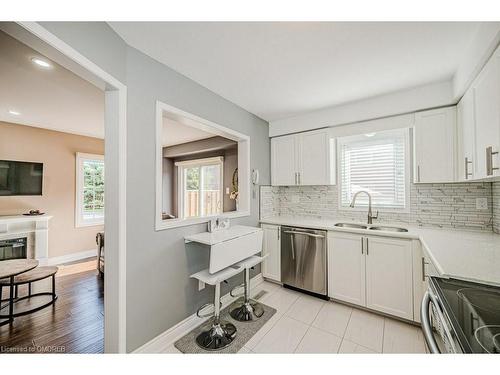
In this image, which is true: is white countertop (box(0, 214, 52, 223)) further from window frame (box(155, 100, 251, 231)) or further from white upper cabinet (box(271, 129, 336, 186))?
white upper cabinet (box(271, 129, 336, 186))

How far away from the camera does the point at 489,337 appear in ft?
2.41

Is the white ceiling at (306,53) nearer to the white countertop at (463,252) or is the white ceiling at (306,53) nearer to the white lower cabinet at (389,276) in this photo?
the white countertop at (463,252)

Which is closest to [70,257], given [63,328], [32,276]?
[32,276]

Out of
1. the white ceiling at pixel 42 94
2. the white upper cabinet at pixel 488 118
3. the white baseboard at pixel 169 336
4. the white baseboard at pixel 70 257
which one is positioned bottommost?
the white baseboard at pixel 70 257

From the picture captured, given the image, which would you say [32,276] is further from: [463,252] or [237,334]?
[463,252]

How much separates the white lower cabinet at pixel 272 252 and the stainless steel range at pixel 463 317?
1879 mm

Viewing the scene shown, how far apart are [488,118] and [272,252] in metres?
2.46

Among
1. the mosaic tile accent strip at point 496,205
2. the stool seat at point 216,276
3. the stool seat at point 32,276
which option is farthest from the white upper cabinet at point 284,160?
the stool seat at point 32,276

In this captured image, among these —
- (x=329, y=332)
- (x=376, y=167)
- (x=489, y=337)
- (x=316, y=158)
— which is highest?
(x=316, y=158)

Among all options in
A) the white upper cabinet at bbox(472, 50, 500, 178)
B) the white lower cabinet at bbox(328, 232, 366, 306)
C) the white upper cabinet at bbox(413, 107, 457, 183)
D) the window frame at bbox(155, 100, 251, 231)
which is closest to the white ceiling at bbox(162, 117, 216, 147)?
the window frame at bbox(155, 100, 251, 231)

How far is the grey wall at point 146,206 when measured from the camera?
1406 millimetres

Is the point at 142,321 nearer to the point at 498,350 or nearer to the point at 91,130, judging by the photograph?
the point at 498,350

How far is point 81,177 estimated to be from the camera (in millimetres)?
4324
